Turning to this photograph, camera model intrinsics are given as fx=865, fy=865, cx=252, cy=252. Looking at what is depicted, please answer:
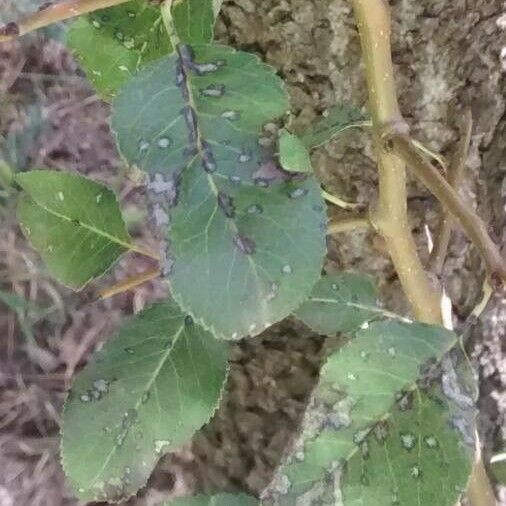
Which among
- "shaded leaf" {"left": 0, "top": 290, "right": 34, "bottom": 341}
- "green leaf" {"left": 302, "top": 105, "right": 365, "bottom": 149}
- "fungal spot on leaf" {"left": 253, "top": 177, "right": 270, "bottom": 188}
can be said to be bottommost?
"shaded leaf" {"left": 0, "top": 290, "right": 34, "bottom": 341}

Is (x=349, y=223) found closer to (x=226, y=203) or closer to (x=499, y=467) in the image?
(x=226, y=203)

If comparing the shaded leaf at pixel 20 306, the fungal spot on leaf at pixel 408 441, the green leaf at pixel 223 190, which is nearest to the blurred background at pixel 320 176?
the shaded leaf at pixel 20 306

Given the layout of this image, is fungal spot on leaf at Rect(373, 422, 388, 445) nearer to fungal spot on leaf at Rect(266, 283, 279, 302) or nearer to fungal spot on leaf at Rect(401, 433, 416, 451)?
fungal spot on leaf at Rect(401, 433, 416, 451)

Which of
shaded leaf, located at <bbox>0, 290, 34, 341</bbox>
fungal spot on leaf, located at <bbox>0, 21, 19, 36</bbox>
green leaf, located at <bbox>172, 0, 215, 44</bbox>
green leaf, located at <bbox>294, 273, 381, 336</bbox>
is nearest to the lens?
fungal spot on leaf, located at <bbox>0, 21, 19, 36</bbox>

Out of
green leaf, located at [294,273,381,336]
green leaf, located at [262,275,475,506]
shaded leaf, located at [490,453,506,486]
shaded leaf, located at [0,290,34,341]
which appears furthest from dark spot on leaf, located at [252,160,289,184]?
shaded leaf, located at [0,290,34,341]

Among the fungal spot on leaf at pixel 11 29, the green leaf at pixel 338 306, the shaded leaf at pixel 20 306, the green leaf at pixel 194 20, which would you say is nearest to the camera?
the fungal spot on leaf at pixel 11 29

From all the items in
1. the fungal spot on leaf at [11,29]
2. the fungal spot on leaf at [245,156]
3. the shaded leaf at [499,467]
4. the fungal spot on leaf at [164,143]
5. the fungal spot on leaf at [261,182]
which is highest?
the fungal spot on leaf at [11,29]

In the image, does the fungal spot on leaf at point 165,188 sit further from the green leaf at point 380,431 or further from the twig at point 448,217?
the twig at point 448,217

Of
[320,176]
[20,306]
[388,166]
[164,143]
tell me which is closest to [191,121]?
[164,143]
